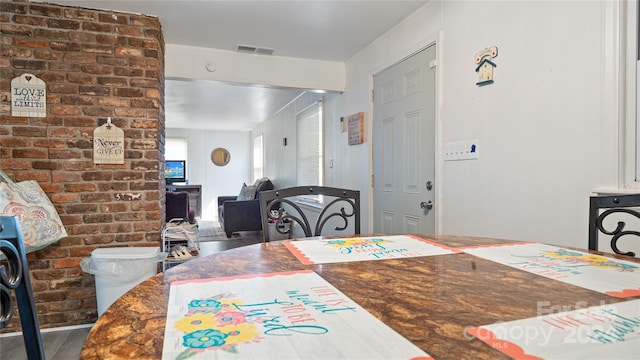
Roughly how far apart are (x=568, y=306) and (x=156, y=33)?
114 inches

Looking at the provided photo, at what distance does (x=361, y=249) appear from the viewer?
1.10 m

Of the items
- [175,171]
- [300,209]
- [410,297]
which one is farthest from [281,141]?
[410,297]

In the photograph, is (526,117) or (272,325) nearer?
(272,325)

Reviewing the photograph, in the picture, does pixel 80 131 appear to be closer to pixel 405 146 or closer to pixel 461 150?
pixel 405 146

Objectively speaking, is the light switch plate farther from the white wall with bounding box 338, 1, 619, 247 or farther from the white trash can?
the white trash can

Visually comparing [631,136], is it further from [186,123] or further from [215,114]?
[186,123]

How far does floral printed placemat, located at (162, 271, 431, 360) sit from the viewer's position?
1.49ft

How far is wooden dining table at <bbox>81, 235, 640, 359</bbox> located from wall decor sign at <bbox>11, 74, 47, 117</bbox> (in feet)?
7.14

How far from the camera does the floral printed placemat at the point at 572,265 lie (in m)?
0.73

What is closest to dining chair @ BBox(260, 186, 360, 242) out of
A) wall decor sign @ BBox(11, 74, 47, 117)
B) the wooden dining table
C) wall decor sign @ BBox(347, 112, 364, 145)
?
the wooden dining table

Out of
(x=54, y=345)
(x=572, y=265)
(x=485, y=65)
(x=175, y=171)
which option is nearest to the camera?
(x=572, y=265)

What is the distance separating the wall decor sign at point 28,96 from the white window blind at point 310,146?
273cm

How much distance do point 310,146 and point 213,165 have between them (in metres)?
5.03

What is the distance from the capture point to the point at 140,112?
254cm
